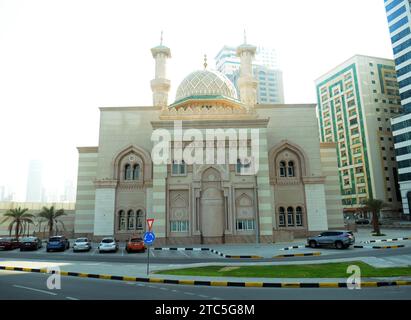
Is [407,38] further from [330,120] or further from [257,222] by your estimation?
[257,222]

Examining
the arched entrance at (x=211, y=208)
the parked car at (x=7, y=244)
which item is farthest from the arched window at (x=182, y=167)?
the parked car at (x=7, y=244)

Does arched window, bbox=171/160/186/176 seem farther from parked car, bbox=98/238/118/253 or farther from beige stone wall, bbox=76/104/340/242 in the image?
parked car, bbox=98/238/118/253

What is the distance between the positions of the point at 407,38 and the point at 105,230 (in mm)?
67761

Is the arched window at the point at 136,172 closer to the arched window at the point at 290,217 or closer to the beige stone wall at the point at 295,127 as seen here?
the beige stone wall at the point at 295,127

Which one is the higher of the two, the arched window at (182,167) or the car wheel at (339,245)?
the arched window at (182,167)

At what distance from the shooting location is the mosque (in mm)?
28906

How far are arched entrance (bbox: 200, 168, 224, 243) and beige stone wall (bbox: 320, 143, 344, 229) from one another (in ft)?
45.2

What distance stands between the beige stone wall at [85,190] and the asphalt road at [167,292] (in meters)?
24.0

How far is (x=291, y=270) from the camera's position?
44.3 ft

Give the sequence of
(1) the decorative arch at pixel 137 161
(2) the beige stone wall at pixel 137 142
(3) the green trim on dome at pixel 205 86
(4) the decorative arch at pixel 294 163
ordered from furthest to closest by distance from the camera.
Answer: (3) the green trim on dome at pixel 205 86 < (4) the decorative arch at pixel 294 163 < (1) the decorative arch at pixel 137 161 < (2) the beige stone wall at pixel 137 142

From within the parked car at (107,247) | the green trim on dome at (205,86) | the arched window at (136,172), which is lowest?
the parked car at (107,247)

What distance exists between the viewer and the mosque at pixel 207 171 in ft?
94.8

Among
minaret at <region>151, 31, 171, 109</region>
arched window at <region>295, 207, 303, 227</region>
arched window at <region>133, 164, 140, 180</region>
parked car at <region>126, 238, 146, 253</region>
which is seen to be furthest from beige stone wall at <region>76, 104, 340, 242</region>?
parked car at <region>126, 238, 146, 253</region>
